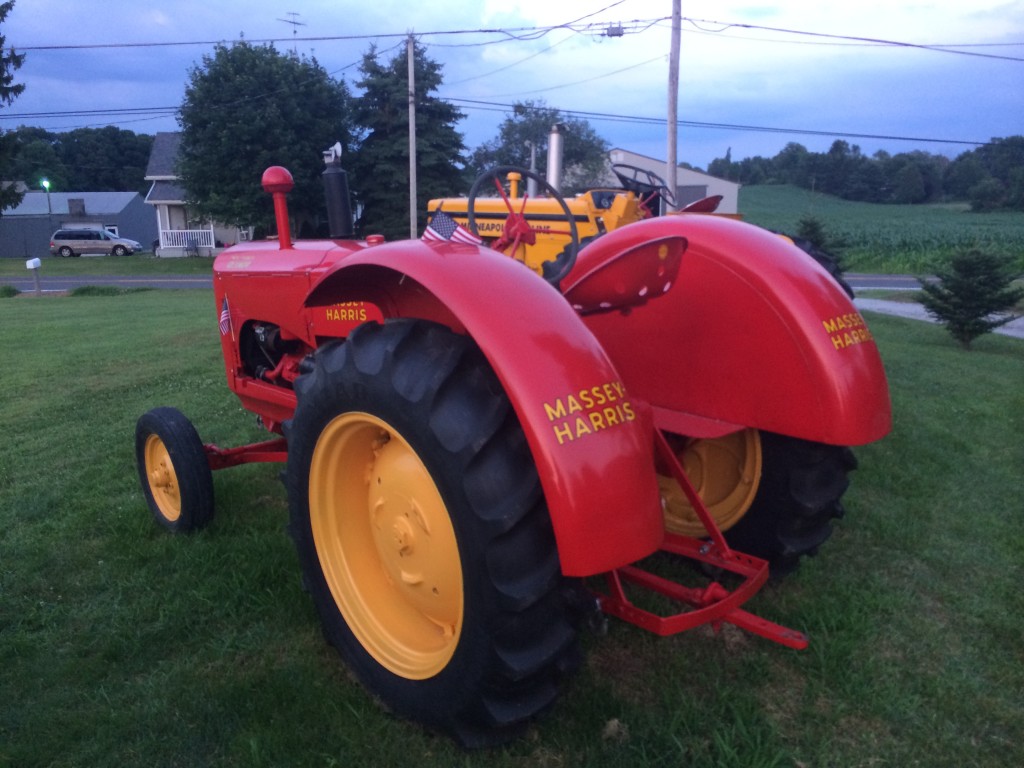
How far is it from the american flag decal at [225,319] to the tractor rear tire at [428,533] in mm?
1785

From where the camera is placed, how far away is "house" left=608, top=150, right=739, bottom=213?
38.5 meters

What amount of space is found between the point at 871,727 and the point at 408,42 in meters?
24.8

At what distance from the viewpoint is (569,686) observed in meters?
2.30

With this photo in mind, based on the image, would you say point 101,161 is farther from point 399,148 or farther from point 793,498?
point 793,498

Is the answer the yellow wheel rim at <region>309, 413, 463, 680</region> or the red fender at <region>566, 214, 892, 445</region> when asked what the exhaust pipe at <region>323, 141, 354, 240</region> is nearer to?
the red fender at <region>566, 214, 892, 445</region>

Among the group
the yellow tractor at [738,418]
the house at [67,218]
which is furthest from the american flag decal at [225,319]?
the house at [67,218]

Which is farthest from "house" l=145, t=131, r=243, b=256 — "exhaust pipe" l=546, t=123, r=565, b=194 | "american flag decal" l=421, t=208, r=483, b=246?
"american flag decal" l=421, t=208, r=483, b=246

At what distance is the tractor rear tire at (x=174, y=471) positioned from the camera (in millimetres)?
3268

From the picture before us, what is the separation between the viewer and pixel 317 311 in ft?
10.3

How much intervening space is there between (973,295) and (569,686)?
9542mm

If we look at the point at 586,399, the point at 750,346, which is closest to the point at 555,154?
the point at 750,346

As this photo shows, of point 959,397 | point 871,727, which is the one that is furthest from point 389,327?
point 959,397

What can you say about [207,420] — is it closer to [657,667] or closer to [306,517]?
[306,517]

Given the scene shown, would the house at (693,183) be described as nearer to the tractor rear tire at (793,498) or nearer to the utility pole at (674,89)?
the utility pole at (674,89)
